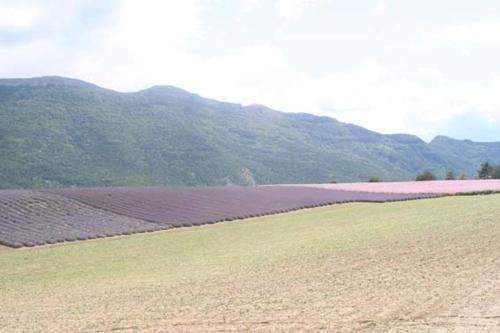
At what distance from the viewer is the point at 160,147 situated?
4343 inches

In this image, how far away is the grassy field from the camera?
1193 centimetres

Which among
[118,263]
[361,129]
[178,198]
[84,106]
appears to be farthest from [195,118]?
[118,263]

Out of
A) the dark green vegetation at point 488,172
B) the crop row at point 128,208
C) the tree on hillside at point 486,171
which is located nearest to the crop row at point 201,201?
the crop row at point 128,208

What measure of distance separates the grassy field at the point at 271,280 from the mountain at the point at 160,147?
5722 cm

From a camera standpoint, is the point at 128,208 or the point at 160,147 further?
the point at 160,147

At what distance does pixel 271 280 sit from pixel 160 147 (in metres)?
95.6

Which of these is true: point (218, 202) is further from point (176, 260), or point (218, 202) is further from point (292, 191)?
point (176, 260)

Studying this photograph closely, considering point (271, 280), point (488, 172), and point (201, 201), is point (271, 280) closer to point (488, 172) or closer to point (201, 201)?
point (201, 201)

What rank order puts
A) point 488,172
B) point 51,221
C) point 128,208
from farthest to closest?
1. point 488,172
2. point 128,208
3. point 51,221

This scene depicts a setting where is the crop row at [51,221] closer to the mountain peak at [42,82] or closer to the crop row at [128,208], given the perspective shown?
the crop row at [128,208]

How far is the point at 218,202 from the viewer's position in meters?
41.4

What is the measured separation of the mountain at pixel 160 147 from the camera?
91.1 m

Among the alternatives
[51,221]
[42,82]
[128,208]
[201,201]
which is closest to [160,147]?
[42,82]

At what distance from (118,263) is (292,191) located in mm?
30587
